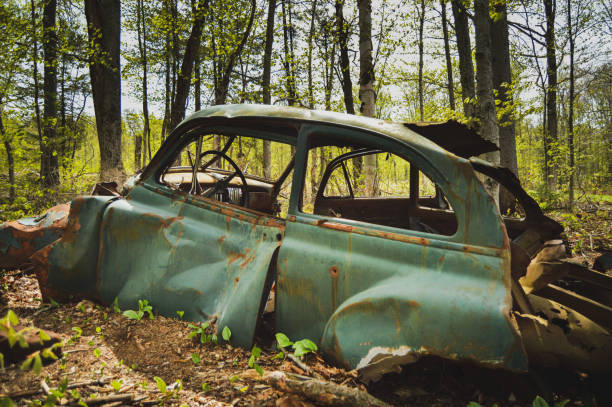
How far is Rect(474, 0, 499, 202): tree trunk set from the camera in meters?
5.04

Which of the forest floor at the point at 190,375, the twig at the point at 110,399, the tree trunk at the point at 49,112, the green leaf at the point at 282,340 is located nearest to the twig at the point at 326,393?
the forest floor at the point at 190,375

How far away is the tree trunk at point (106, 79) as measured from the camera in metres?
6.64

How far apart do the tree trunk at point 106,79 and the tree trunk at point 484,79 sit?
281 inches

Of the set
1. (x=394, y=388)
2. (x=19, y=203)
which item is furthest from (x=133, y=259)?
(x=19, y=203)

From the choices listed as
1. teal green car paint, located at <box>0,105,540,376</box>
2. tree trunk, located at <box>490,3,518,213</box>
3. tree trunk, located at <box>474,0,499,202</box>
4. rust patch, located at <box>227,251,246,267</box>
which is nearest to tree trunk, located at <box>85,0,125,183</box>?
teal green car paint, located at <box>0,105,540,376</box>

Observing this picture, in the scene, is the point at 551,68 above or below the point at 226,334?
above

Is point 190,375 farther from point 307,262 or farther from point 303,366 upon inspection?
point 307,262

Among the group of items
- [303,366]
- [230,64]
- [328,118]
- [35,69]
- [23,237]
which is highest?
[35,69]

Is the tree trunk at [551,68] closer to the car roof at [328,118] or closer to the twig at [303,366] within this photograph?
the car roof at [328,118]

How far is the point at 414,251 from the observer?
176 cm

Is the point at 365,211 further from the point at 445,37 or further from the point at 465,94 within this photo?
the point at 445,37

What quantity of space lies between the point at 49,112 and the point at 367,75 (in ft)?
35.9

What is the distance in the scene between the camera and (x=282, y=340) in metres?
1.94

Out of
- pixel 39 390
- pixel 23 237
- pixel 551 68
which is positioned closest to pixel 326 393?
pixel 39 390
